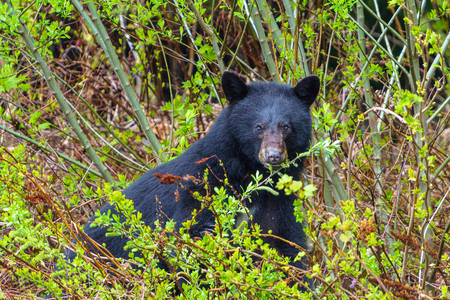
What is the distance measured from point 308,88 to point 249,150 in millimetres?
623

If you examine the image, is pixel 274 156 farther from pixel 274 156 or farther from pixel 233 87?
pixel 233 87

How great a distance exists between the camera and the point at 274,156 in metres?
3.09

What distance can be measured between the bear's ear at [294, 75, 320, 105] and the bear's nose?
0.64 m

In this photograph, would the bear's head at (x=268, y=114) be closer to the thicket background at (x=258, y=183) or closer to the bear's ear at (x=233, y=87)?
the bear's ear at (x=233, y=87)

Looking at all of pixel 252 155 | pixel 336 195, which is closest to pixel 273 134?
pixel 252 155

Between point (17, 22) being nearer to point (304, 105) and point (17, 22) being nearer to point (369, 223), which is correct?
point (304, 105)

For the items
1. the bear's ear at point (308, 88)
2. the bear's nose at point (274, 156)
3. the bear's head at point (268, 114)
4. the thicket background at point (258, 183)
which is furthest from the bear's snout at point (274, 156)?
the bear's ear at point (308, 88)

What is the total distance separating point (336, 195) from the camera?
149 inches

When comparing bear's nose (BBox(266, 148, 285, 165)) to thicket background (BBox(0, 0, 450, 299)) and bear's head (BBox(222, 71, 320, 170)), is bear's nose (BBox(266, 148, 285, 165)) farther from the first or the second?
thicket background (BBox(0, 0, 450, 299))

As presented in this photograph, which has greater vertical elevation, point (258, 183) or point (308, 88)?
point (308, 88)

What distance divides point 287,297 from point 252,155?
4.76 feet

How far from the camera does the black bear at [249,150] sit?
3.44m

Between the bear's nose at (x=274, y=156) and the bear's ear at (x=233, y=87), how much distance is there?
0.68 m

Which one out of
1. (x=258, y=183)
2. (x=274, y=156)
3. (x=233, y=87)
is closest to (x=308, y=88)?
(x=233, y=87)
